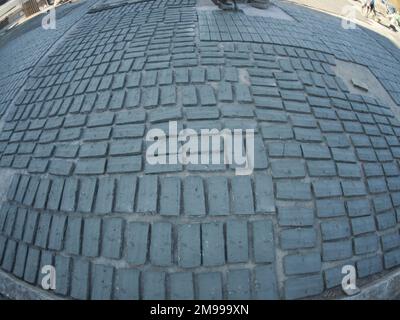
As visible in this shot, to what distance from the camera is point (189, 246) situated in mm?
2973

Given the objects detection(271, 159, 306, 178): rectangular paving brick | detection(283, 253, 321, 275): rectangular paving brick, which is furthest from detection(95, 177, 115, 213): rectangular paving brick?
detection(283, 253, 321, 275): rectangular paving brick

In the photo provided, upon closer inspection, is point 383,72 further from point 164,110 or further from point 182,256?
point 182,256

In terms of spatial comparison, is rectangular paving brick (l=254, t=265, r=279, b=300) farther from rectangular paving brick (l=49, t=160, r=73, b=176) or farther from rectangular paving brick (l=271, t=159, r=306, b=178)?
rectangular paving brick (l=49, t=160, r=73, b=176)

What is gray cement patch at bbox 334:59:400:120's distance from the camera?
4.66 meters

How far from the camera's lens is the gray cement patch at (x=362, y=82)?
15.3 feet

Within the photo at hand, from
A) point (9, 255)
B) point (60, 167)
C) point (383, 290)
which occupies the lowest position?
point (383, 290)

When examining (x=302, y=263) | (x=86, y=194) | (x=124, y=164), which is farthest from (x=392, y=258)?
(x=86, y=194)

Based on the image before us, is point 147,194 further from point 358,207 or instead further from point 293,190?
point 358,207

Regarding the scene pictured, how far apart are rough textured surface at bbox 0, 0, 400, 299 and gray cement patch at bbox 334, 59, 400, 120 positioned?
6.2 inches

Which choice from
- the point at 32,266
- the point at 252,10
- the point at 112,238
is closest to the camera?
the point at 112,238

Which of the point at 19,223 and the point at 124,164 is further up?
the point at 124,164

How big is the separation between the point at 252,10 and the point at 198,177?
380 centimetres

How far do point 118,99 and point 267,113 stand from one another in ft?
5.85

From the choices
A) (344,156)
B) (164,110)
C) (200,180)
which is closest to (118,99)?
(164,110)
